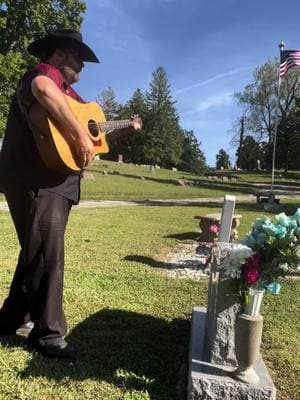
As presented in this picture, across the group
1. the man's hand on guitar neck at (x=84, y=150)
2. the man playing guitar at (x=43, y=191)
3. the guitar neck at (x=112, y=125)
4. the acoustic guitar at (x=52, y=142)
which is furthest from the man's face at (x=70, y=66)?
the man's hand on guitar neck at (x=84, y=150)

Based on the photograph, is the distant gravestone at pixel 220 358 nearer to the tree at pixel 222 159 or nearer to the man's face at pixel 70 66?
the man's face at pixel 70 66

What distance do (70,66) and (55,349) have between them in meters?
1.98

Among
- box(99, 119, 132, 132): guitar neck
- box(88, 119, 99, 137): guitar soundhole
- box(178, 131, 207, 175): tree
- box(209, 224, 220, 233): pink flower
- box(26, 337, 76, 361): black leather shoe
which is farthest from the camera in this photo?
box(178, 131, 207, 175): tree

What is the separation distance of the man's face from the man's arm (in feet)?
1.01

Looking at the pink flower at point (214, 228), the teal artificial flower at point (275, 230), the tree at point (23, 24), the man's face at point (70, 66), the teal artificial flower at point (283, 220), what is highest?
the tree at point (23, 24)

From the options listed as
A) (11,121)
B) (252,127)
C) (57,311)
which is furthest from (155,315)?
(252,127)

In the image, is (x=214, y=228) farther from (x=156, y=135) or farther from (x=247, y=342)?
(x=156, y=135)

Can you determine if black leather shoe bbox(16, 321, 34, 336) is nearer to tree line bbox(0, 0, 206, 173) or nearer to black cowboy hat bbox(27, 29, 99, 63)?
black cowboy hat bbox(27, 29, 99, 63)

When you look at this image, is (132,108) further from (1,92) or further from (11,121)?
(11,121)

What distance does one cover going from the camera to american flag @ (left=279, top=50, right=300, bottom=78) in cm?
2202

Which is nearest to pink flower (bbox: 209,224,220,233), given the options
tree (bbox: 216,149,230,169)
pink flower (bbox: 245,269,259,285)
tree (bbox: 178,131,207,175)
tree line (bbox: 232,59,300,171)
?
pink flower (bbox: 245,269,259,285)

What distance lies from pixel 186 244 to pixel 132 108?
73228mm

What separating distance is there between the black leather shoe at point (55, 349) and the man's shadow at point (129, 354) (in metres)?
0.05

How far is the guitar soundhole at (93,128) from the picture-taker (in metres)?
3.97
